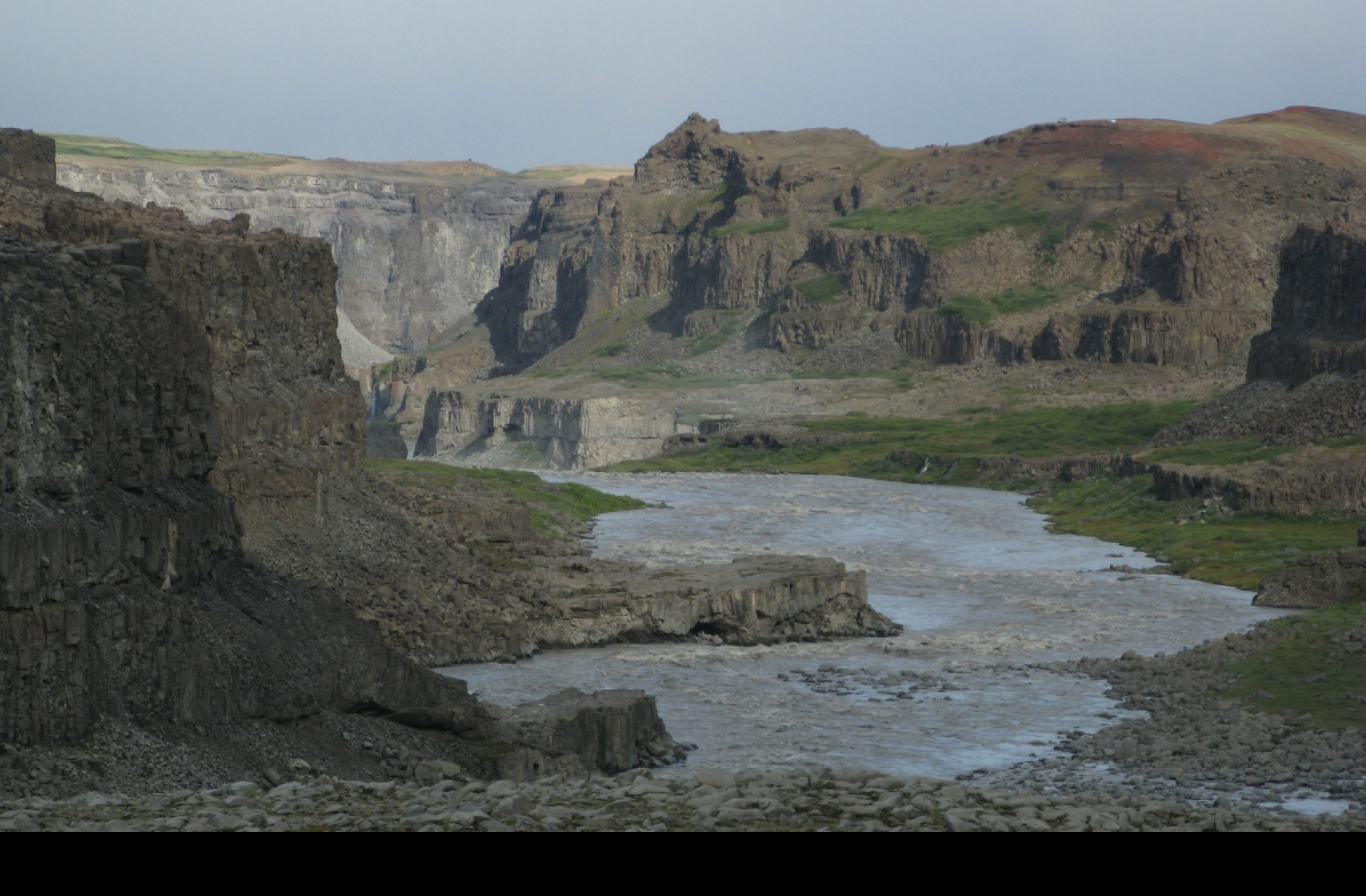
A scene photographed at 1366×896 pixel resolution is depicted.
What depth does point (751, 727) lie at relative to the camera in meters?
42.3

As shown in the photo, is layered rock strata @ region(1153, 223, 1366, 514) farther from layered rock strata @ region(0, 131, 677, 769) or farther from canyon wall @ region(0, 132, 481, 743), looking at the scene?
canyon wall @ region(0, 132, 481, 743)

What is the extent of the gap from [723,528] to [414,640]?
43893 mm

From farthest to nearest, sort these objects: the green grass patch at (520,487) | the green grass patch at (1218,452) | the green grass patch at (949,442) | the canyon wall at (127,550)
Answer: the green grass patch at (949,442), the green grass patch at (1218,452), the green grass patch at (520,487), the canyon wall at (127,550)

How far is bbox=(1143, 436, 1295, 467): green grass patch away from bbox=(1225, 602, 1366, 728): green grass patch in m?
53.7

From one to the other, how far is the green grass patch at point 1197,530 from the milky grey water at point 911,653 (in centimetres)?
226

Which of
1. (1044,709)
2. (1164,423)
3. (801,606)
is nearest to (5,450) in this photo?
(1044,709)

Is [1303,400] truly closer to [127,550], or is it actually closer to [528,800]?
[127,550]

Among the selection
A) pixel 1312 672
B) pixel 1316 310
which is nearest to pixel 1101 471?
pixel 1316 310

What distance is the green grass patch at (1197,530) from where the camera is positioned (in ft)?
251

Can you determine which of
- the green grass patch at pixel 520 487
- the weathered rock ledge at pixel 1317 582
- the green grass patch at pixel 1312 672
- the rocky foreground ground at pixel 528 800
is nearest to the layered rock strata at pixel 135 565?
the rocky foreground ground at pixel 528 800

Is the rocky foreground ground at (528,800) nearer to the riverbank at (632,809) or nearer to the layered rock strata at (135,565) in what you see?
the riverbank at (632,809)

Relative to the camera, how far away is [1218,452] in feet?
363

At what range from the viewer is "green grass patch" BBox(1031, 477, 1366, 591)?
251ft

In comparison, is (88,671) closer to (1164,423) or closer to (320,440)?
(320,440)
